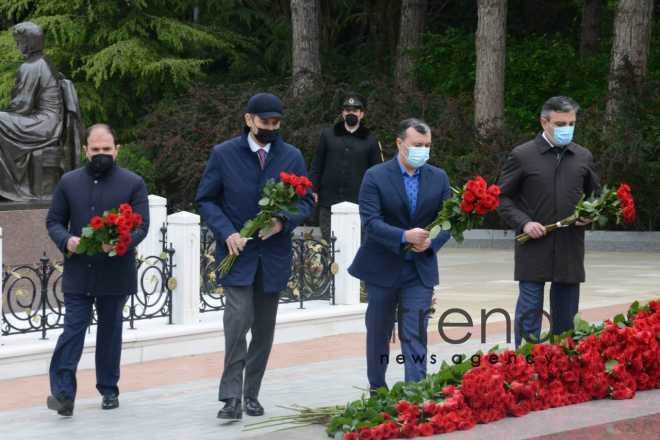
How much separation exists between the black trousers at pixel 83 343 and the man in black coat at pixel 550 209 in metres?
2.57

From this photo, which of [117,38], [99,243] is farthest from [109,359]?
[117,38]

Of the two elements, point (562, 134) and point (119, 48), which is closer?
point (562, 134)

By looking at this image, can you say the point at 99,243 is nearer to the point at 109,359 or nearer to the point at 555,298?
the point at 109,359

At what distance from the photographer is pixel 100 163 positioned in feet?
28.3

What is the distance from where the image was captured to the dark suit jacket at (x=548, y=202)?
8.97 meters

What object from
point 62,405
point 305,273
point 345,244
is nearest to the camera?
point 62,405

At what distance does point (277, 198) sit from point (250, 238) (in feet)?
1.06

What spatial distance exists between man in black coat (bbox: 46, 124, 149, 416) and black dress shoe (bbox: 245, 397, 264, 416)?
90 cm

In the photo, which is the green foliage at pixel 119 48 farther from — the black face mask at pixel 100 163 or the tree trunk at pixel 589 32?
the black face mask at pixel 100 163

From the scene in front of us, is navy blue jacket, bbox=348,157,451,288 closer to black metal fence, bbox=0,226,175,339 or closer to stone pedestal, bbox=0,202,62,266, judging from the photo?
black metal fence, bbox=0,226,175,339

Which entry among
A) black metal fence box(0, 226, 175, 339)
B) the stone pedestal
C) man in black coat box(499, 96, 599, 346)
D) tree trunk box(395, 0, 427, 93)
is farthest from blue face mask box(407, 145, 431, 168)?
tree trunk box(395, 0, 427, 93)

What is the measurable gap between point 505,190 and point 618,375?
2.13m

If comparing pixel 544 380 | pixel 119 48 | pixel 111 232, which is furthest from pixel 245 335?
pixel 119 48

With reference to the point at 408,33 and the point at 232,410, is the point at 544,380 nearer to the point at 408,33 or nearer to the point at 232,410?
the point at 232,410
